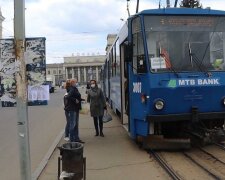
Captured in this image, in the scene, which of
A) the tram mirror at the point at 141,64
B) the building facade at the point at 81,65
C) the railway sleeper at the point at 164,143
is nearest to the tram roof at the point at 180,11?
the tram mirror at the point at 141,64

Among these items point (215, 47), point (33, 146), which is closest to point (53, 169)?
point (33, 146)

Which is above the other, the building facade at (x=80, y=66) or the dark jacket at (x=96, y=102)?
the building facade at (x=80, y=66)

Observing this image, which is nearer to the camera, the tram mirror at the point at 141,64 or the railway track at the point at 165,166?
the railway track at the point at 165,166

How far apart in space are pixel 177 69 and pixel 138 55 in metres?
0.97

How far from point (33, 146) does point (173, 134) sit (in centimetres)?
374

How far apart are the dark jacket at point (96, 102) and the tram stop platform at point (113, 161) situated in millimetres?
771

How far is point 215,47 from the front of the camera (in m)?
12.0

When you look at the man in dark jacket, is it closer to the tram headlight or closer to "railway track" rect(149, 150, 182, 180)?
"railway track" rect(149, 150, 182, 180)

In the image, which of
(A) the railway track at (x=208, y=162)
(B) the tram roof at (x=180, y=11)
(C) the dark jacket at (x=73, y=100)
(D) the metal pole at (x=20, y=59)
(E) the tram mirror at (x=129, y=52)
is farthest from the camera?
(C) the dark jacket at (x=73, y=100)

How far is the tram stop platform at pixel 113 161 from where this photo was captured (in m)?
9.50

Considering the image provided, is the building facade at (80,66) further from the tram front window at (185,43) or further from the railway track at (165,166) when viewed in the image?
the railway track at (165,166)

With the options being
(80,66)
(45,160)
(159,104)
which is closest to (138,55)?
(159,104)

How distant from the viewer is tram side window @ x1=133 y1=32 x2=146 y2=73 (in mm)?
11625

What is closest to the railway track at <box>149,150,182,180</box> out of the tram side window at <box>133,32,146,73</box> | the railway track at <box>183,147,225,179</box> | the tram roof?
the railway track at <box>183,147,225,179</box>
